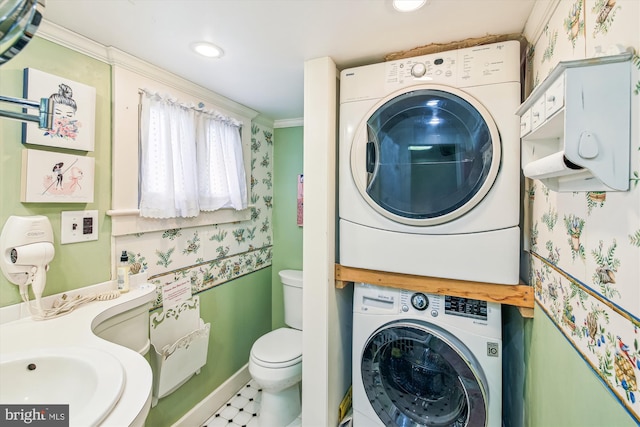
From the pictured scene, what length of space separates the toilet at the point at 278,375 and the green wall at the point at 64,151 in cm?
102

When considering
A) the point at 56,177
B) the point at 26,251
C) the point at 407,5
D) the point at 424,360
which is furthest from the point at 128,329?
the point at 407,5

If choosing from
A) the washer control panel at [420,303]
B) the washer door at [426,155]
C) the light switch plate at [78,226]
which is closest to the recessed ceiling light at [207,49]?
the washer door at [426,155]

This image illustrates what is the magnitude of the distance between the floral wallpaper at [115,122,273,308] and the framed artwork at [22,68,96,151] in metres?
0.50

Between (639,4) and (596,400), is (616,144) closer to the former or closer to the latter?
(639,4)

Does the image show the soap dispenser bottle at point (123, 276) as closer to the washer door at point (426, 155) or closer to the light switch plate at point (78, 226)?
the light switch plate at point (78, 226)

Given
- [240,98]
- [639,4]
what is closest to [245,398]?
[240,98]

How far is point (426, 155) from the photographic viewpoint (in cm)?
133

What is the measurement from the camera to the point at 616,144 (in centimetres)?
57

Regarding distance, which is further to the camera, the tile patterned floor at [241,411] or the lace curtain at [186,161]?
the tile patterned floor at [241,411]

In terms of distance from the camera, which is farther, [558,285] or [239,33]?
[239,33]

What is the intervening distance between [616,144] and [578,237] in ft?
1.04

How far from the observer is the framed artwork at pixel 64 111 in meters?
1.12

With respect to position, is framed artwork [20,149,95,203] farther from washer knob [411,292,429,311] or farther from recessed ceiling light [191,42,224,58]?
washer knob [411,292,429,311]

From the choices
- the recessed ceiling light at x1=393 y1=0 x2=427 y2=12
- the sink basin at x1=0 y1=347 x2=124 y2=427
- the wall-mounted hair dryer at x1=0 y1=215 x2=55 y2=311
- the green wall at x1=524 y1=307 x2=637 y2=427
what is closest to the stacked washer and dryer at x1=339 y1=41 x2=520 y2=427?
the green wall at x1=524 y1=307 x2=637 y2=427
